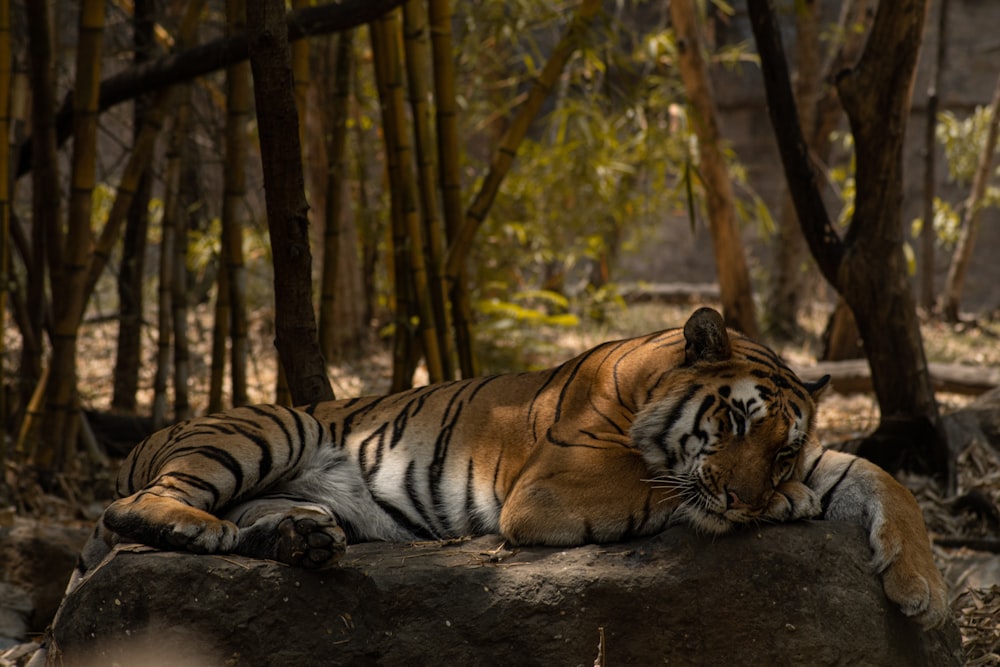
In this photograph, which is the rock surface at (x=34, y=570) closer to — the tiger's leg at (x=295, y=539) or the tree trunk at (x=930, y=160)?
the tiger's leg at (x=295, y=539)

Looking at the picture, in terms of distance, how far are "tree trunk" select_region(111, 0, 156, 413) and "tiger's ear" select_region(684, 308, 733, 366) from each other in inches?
126

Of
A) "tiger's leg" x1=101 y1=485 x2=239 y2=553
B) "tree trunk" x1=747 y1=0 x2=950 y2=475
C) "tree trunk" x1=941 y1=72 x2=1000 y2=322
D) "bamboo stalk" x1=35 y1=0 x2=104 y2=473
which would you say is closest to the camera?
"tiger's leg" x1=101 y1=485 x2=239 y2=553

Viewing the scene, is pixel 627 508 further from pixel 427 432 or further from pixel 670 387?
pixel 427 432

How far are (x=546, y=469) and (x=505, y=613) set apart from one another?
445mm

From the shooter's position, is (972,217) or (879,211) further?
(972,217)

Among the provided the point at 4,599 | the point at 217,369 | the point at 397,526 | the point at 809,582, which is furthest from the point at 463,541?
the point at 217,369

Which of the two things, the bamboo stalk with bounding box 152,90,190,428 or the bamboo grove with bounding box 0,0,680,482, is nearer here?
the bamboo grove with bounding box 0,0,680,482

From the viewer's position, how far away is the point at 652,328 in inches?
376

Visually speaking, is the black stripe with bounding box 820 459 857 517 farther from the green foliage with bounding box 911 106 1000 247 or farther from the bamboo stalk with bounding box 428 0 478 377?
the green foliage with bounding box 911 106 1000 247

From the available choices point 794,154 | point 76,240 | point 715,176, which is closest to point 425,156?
point 76,240

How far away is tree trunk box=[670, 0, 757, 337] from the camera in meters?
6.77

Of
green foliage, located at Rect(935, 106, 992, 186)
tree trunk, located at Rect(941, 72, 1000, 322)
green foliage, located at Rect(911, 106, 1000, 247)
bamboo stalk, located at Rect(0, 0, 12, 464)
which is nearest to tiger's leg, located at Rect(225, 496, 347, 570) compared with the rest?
bamboo stalk, located at Rect(0, 0, 12, 464)

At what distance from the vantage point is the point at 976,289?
45.1ft

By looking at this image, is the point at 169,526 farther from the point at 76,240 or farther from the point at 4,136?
the point at 4,136
